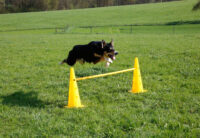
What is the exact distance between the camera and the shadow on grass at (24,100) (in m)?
5.72

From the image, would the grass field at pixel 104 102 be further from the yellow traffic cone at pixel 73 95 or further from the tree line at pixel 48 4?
the tree line at pixel 48 4

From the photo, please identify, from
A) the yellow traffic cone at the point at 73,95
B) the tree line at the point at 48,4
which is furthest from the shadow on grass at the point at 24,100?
the tree line at the point at 48,4

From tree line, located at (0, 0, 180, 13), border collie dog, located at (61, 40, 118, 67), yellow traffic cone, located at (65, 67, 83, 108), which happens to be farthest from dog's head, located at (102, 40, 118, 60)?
tree line, located at (0, 0, 180, 13)

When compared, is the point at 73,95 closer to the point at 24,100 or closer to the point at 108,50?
the point at 24,100

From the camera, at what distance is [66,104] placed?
5.75 metres

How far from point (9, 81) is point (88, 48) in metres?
3.32

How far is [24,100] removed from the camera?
600 cm

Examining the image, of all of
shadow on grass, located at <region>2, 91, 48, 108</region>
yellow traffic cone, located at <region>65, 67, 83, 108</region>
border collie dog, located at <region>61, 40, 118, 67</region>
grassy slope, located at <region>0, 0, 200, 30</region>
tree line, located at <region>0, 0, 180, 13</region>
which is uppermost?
tree line, located at <region>0, 0, 180, 13</region>

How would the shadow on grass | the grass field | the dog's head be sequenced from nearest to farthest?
1. the grass field
2. the shadow on grass
3. the dog's head

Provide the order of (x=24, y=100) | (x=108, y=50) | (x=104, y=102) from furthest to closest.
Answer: (x=108, y=50) < (x=24, y=100) < (x=104, y=102)

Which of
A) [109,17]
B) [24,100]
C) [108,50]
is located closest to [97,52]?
[108,50]

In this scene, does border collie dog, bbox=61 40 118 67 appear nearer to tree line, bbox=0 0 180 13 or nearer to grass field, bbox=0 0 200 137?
grass field, bbox=0 0 200 137

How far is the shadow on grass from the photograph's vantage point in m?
5.72

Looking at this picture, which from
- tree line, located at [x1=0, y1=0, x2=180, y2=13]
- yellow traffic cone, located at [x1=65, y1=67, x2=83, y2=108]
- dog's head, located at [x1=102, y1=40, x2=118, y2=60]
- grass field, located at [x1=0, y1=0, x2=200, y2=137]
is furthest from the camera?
tree line, located at [x1=0, y1=0, x2=180, y2=13]
